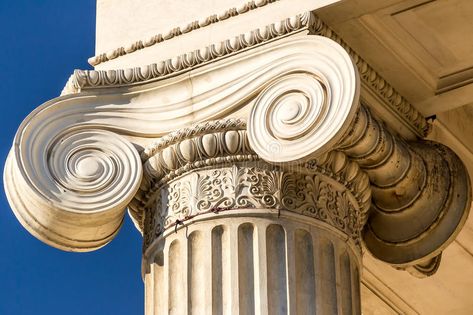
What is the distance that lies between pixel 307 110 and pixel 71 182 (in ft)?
10.1

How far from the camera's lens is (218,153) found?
26844 millimetres

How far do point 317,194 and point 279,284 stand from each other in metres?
1.40

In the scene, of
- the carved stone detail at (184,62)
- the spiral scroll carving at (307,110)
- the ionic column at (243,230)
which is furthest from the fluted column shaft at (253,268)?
the carved stone detail at (184,62)

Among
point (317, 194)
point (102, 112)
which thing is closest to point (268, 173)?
point (317, 194)

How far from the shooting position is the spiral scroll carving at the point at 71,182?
27.1 meters

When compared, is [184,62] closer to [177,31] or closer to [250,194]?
[177,31]

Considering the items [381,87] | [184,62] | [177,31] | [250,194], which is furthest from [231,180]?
[381,87]

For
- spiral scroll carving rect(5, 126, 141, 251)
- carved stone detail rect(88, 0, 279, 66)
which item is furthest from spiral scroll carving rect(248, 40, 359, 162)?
spiral scroll carving rect(5, 126, 141, 251)

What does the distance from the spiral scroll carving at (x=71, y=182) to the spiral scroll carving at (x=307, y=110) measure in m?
1.77

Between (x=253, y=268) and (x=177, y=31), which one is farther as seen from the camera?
(x=177, y=31)

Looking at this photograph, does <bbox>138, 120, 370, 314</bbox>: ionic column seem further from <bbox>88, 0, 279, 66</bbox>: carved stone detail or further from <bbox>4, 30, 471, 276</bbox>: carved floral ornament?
<bbox>88, 0, 279, 66</bbox>: carved stone detail

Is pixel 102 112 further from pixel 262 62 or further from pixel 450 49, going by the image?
pixel 450 49

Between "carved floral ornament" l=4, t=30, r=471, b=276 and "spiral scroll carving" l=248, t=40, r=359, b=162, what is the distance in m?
0.02

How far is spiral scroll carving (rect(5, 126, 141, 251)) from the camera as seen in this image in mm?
27062
